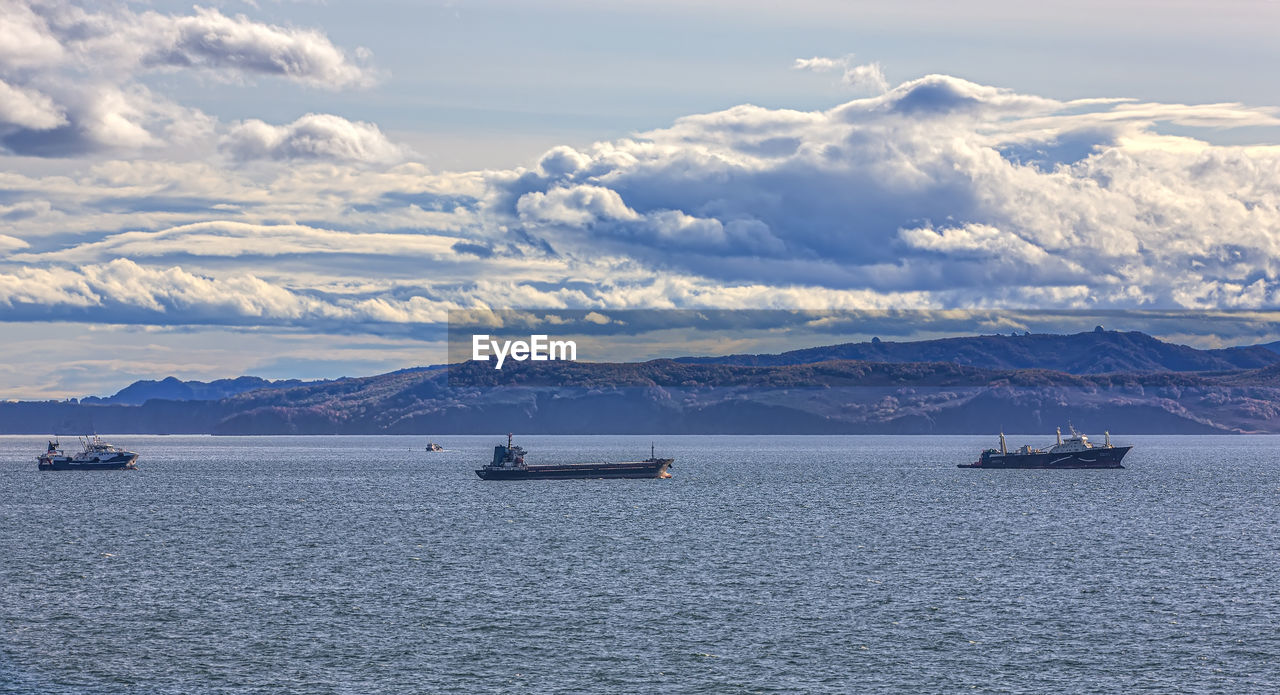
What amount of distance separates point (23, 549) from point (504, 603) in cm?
5898

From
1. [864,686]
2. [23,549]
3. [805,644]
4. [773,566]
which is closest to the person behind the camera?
[864,686]

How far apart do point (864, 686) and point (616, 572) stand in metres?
40.4

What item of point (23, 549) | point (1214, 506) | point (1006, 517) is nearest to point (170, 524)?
point (23, 549)

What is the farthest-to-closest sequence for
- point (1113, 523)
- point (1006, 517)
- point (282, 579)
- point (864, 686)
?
point (1006, 517)
point (1113, 523)
point (282, 579)
point (864, 686)

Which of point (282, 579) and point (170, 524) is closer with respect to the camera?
point (282, 579)

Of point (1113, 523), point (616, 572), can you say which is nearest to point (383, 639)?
point (616, 572)

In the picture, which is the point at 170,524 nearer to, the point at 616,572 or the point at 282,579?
the point at 282,579

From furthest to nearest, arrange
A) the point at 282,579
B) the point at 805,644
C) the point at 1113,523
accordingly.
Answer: the point at 1113,523 → the point at 282,579 → the point at 805,644

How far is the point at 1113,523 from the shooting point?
139500 millimetres

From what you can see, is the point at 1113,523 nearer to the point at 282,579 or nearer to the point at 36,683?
the point at 282,579

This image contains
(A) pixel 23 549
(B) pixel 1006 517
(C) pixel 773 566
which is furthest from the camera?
(B) pixel 1006 517

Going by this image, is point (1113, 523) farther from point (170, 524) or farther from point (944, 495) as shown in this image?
point (170, 524)

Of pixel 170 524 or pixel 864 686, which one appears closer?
pixel 864 686

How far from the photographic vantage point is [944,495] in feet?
637
